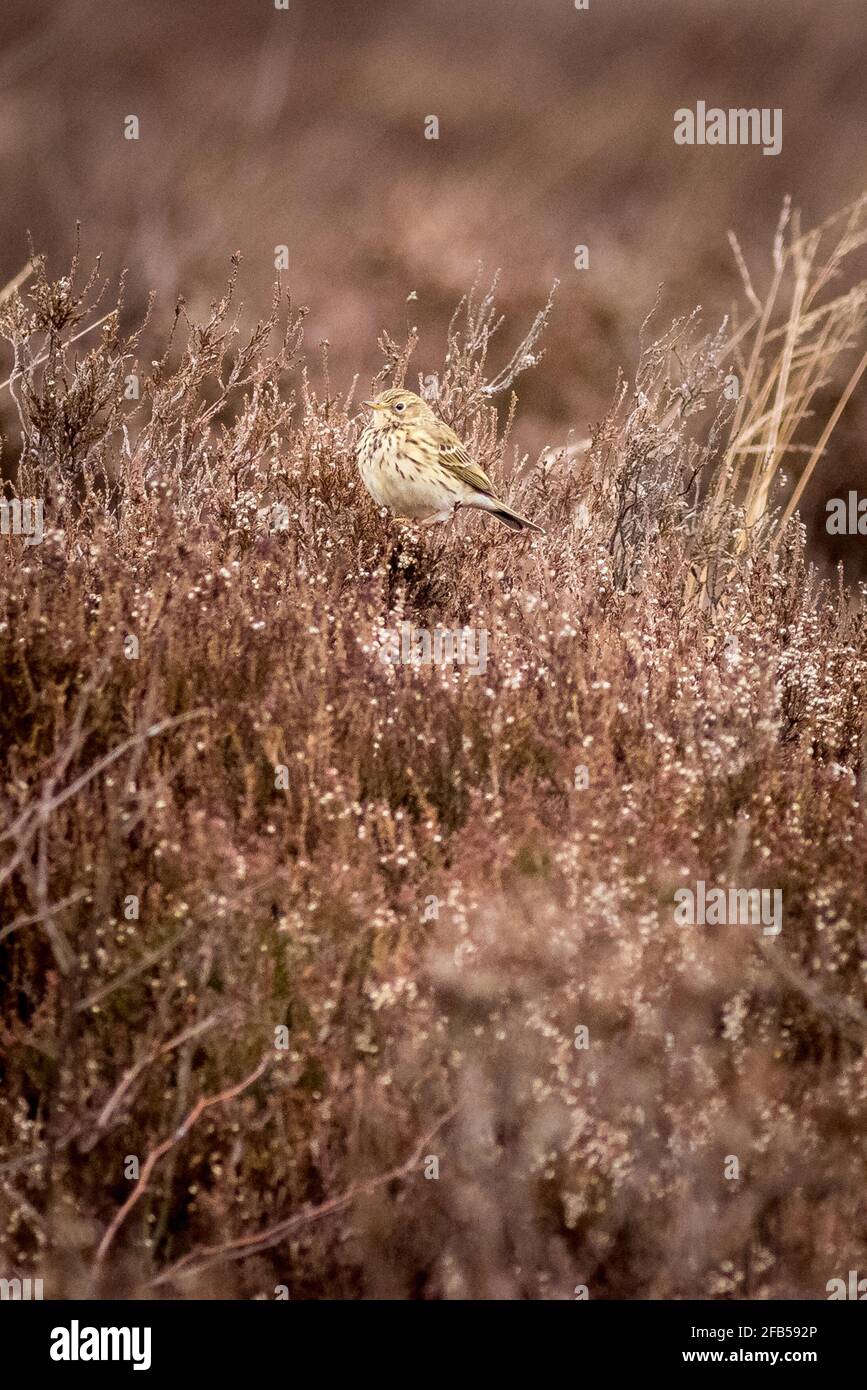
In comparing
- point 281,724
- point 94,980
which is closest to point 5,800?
point 94,980

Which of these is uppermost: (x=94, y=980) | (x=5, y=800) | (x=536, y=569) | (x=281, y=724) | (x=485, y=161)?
(x=485, y=161)

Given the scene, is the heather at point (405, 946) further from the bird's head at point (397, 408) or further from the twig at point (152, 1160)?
the bird's head at point (397, 408)

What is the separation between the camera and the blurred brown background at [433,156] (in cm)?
1051

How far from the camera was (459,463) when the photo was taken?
483 cm

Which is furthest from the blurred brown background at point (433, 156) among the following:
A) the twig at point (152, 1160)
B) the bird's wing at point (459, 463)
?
the twig at point (152, 1160)

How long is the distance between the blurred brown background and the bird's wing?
498cm

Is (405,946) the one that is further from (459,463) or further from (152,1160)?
(459,463)

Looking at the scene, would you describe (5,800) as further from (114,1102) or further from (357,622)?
(357,622)

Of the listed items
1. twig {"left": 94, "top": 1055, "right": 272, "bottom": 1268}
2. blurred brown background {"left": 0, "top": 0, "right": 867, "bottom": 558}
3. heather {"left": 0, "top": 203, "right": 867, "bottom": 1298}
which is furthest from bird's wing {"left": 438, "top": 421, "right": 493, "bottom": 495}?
blurred brown background {"left": 0, "top": 0, "right": 867, "bottom": 558}

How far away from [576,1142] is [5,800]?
4.15 feet

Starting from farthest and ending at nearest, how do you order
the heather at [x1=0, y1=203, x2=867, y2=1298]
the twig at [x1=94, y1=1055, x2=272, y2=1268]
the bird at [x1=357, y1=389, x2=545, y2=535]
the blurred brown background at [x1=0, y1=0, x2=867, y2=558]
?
the blurred brown background at [x1=0, y1=0, x2=867, y2=558], the bird at [x1=357, y1=389, x2=545, y2=535], the heather at [x1=0, y1=203, x2=867, y2=1298], the twig at [x1=94, y1=1055, x2=272, y2=1268]

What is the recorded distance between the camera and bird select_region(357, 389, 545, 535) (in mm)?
4551

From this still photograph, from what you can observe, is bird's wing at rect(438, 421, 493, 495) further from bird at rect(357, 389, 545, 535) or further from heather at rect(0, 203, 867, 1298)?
heather at rect(0, 203, 867, 1298)

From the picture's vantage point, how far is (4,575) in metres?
3.70
